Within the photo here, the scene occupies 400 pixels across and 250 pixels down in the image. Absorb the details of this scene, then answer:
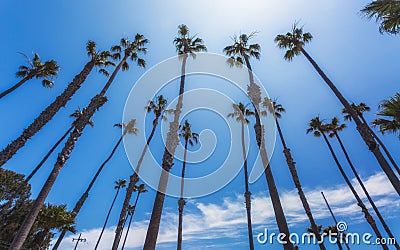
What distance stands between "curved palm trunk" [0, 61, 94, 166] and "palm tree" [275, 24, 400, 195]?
1736 centimetres

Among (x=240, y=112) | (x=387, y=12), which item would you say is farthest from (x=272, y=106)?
(x=387, y=12)

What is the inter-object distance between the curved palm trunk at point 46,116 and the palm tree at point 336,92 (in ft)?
56.9

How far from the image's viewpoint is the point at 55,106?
14594 millimetres

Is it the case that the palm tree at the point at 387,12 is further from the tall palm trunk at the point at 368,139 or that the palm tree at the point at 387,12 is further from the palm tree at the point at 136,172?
the palm tree at the point at 136,172

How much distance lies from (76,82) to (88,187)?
13960 mm

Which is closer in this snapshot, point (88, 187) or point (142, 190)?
point (88, 187)

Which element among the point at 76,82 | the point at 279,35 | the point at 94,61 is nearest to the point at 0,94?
the point at 76,82

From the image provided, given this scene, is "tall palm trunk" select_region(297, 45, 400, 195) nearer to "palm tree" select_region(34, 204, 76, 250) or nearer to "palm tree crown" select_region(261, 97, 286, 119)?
"palm tree crown" select_region(261, 97, 286, 119)

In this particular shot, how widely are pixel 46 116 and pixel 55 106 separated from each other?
2.94ft

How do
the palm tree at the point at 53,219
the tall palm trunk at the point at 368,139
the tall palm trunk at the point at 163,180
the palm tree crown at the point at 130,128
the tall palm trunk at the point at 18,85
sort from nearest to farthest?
1. the tall palm trunk at the point at 163,180
2. the tall palm trunk at the point at 368,139
3. the tall palm trunk at the point at 18,85
4. the palm tree at the point at 53,219
5. the palm tree crown at the point at 130,128

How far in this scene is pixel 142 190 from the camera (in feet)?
145

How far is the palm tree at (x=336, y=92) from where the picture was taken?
9829 millimetres

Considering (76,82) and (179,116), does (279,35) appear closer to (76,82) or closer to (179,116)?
(179,116)

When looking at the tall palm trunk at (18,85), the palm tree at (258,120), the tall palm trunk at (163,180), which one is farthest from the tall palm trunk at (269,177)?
the tall palm trunk at (18,85)
